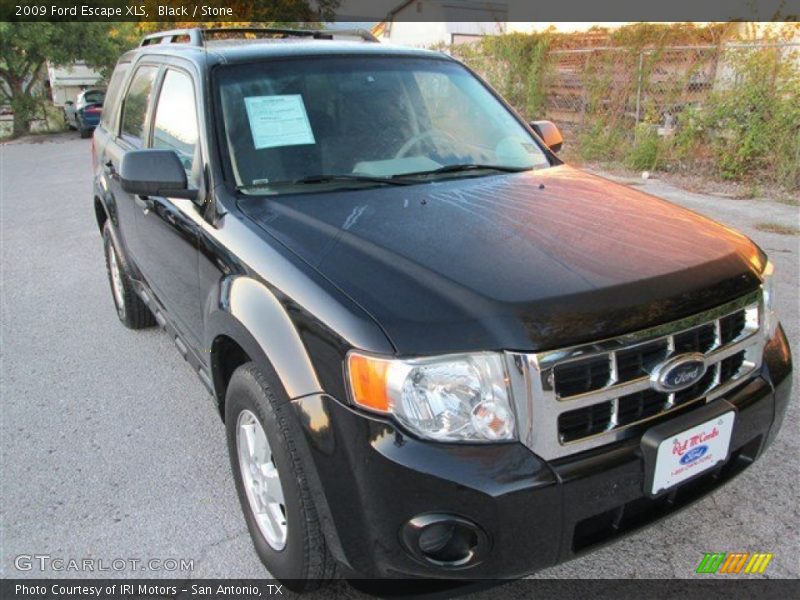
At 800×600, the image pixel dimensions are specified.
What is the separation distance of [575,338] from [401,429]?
0.51m

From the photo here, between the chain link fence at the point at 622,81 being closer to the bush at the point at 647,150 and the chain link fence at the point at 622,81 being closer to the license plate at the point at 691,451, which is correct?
the bush at the point at 647,150

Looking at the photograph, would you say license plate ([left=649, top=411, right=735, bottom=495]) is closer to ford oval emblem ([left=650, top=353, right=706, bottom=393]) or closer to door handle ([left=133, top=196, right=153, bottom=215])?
ford oval emblem ([left=650, top=353, right=706, bottom=393])

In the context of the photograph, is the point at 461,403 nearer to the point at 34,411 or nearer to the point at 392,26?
the point at 34,411

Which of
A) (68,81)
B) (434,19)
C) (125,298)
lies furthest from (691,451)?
(68,81)

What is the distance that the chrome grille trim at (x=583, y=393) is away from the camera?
1.70 meters

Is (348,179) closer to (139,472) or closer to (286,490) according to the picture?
(286,490)

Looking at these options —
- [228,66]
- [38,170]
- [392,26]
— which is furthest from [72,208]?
[392,26]

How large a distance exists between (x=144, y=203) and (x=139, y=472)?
1353 millimetres

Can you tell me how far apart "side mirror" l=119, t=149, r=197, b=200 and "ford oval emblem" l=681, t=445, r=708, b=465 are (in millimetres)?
2029

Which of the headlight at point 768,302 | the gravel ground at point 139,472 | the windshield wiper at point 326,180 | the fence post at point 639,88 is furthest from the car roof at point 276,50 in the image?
the fence post at point 639,88

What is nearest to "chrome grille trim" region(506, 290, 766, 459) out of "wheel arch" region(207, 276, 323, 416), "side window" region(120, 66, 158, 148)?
"wheel arch" region(207, 276, 323, 416)

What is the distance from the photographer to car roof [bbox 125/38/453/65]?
3.00 meters

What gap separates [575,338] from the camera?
1744 mm

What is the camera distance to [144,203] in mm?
3436
